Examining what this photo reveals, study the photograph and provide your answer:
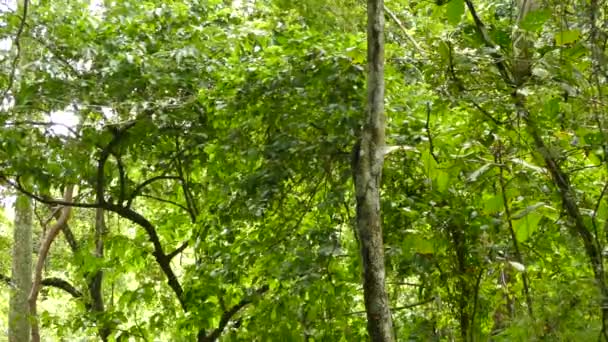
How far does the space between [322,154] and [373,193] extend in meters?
0.82

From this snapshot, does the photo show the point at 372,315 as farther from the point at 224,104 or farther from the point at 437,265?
the point at 224,104

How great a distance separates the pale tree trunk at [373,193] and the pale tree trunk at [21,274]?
4179 millimetres

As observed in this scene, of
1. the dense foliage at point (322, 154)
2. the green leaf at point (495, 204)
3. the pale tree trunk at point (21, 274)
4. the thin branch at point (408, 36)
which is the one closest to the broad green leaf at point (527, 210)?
the dense foliage at point (322, 154)

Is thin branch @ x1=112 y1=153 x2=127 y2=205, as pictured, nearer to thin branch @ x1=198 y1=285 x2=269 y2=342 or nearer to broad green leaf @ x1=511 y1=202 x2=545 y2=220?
thin branch @ x1=198 y1=285 x2=269 y2=342

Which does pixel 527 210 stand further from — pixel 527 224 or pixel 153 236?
pixel 153 236

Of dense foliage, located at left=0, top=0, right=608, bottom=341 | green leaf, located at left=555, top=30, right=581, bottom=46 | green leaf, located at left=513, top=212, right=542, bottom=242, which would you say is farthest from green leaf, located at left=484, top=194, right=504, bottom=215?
green leaf, located at left=555, top=30, right=581, bottom=46

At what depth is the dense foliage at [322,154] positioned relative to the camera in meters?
1.77

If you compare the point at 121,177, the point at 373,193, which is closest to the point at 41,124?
the point at 121,177

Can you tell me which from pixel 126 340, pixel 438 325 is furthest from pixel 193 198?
pixel 438 325

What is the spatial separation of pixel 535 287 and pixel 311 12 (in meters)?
2.71

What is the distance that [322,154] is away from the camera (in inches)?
106

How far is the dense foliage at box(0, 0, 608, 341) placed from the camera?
1.77 m

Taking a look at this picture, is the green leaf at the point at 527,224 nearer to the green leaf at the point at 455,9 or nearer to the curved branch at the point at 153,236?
the green leaf at the point at 455,9

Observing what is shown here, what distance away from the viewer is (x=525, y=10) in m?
2.13
